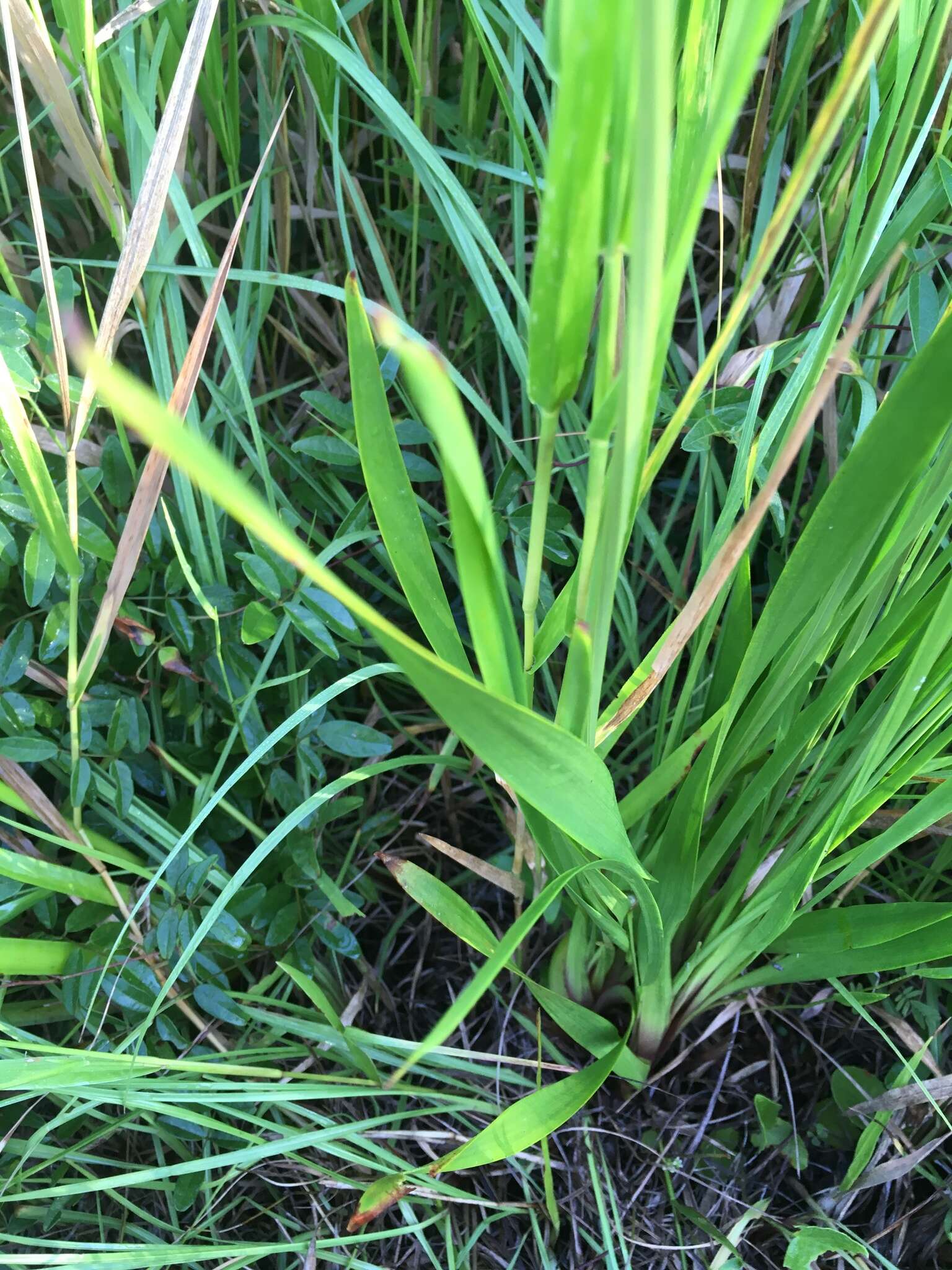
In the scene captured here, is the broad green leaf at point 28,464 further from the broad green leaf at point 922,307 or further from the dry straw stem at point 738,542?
the broad green leaf at point 922,307

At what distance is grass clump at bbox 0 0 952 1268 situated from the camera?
1.66 ft

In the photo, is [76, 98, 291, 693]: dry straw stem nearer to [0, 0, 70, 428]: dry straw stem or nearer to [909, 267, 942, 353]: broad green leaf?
[0, 0, 70, 428]: dry straw stem

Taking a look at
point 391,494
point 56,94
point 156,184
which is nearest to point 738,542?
point 391,494

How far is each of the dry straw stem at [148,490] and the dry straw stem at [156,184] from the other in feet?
0.16

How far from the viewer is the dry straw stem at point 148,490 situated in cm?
58

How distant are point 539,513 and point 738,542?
85 millimetres

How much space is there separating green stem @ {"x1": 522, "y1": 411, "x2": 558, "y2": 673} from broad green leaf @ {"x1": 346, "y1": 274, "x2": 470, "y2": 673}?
0.06 metres

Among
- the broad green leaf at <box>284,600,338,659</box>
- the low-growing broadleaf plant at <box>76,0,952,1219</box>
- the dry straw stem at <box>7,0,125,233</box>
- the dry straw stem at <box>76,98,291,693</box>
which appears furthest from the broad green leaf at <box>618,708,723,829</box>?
the dry straw stem at <box>7,0,125,233</box>

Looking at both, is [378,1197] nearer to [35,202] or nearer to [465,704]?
[465,704]

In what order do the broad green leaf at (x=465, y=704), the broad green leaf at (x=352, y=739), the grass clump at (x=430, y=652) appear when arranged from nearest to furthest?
the broad green leaf at (x=465, y=704) < the grass clump at (x=430, y=652) < the broad green leaf at (x=352, y=739)

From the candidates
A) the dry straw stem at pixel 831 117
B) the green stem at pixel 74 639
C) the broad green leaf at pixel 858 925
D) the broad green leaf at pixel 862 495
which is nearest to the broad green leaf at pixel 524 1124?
the broad green leaf at pixel 858 925

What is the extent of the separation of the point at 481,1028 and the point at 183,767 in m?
0.36

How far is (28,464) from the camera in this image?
21.5 inches

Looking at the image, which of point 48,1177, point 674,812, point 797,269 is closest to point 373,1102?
point 48,1177
